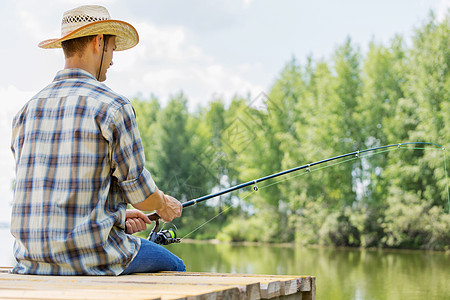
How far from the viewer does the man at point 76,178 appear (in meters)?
1.82

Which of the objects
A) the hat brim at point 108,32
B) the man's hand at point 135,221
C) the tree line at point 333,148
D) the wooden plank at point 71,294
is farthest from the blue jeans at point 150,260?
the tree line at point 333,148

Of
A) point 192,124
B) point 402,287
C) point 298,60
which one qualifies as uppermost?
point 298,60

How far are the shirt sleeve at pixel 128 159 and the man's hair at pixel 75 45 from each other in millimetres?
314

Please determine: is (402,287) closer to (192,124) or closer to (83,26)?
(83,26)

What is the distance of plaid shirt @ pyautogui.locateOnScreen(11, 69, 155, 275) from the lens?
182 cm

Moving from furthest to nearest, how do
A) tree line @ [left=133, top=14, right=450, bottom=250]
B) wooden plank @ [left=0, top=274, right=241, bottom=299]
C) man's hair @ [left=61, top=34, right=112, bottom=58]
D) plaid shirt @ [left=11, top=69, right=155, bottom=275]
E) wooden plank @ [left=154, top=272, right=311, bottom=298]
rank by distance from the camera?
tree line @ [left=133, top=14, right=450, bottom=250] → man's hair @ [left=61, top=34, right=112, bottom=58] → wooden plank @ [left=154, top=272, right=311, bottom=298] → plaid shirt @ [left=11, top=69, right=155, bottom=275] → wooden plank @ [left=0, top=274, right=241, bottom=299]

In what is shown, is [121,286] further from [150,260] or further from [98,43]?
[98,43]

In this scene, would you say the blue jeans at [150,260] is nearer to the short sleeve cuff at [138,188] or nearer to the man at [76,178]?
the man at [76,178]

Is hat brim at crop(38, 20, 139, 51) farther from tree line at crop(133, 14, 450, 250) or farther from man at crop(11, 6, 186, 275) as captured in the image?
tree line at crop(133, 14, 450, 250)

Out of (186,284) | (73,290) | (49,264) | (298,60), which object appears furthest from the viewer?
(298,60)

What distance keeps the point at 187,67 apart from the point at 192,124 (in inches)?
500

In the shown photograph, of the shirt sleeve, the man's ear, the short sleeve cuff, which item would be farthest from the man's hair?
the short sleeve cuff

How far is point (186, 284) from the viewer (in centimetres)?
177

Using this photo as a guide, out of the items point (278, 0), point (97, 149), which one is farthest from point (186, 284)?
point (278, 0)
